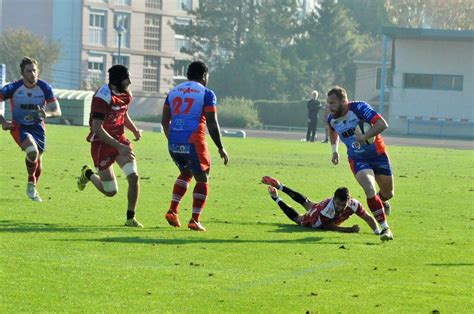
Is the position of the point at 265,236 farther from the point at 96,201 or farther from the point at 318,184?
the point at 318,184

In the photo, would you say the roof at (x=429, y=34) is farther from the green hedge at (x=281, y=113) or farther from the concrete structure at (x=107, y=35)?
the concrete structure at (x=107, y=35)

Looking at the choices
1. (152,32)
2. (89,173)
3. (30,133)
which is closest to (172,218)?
(89,173)

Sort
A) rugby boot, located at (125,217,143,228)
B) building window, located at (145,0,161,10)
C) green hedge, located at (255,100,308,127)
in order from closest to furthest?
rugby boot, located at (125,217,143,228), green hedge, located at (255,100,308,127), building window, located at (145,0,161,10)

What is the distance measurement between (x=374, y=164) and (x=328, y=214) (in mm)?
956

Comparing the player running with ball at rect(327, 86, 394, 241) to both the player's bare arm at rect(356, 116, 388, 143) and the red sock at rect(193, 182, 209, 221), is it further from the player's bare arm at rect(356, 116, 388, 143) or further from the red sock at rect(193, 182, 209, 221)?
the red sock at rect(193, 182, 209, 221)

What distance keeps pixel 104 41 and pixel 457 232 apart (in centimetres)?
9148

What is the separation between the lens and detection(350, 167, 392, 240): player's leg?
47.2 ft

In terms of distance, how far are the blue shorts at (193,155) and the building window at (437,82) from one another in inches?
2495

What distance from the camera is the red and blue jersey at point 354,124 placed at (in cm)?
1473

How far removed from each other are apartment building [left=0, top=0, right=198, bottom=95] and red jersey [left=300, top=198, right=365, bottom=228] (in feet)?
264

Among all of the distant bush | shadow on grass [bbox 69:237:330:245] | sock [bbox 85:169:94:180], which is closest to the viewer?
shadow on grass [bbox 69:237:330:245]

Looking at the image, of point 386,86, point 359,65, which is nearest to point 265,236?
point 386,86

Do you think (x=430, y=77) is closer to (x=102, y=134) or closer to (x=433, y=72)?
(x=433, y=72)

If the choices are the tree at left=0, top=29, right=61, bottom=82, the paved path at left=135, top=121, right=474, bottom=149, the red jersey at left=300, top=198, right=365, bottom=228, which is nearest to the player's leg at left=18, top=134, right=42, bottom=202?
the red jersey at left=300, top=198, right=365, bottom=228
